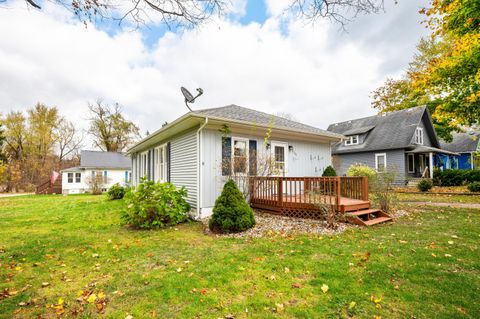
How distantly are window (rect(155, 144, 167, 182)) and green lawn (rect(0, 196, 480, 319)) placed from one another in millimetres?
5370

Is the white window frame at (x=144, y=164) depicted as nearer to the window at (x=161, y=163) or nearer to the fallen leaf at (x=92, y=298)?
the window at (x=161, y=163)

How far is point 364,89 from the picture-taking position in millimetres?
24688

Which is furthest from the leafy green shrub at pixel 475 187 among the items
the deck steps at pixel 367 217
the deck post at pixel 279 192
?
the deck post at pixel 279 192

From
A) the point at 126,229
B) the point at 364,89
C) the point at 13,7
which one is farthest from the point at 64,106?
the point at 364,89

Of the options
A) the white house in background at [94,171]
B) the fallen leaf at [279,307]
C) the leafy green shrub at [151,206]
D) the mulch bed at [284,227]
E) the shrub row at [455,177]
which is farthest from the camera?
the white house in background at [94,171]

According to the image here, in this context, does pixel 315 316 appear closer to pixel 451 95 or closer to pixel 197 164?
pixel 197 164

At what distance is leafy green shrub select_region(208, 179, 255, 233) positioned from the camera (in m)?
5.67

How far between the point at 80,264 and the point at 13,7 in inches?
153

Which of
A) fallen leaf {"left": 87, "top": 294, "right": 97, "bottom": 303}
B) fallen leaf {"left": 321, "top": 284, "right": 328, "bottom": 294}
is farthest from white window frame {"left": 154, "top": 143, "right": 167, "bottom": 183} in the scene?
fallen leaf {"left": 321, "top": 284, "right": 328, "bottom": 294}

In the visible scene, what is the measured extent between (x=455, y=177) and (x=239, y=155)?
16665mm

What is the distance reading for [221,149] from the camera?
25.4ft

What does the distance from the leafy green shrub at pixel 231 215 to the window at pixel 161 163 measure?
5.60 m

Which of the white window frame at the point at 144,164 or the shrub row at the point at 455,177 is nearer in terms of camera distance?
the white window frame at the point at 144,164

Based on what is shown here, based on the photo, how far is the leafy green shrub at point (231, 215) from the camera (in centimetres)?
567
